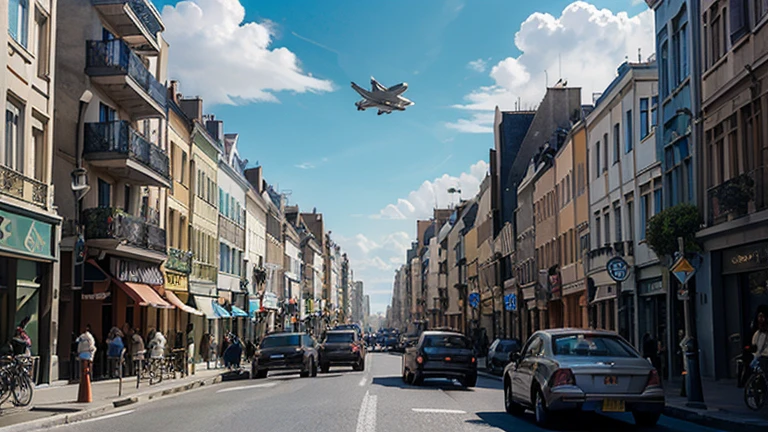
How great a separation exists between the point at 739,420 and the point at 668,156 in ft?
54.4

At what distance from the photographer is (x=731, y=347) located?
25.6m

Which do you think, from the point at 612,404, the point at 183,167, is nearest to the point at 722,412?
the point at 612,404

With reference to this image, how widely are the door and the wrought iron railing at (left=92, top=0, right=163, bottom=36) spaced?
21857 millimetres

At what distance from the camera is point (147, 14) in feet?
119

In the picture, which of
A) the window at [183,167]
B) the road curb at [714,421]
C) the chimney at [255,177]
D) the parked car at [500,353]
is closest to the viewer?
the road curb at [714,421]

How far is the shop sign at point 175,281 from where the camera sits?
42.5m

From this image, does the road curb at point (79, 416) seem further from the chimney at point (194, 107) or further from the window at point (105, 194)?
the chimney at point (194, 107)

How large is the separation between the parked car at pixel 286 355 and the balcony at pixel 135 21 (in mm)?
11970

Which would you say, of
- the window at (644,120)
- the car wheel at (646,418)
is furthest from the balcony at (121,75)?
the car wheel at (646,418)

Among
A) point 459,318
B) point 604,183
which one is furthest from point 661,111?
point 459,318

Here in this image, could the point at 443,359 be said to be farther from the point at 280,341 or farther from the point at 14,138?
the point at 14,138

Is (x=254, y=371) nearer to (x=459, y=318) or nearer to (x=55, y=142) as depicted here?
(x=55, y=142)

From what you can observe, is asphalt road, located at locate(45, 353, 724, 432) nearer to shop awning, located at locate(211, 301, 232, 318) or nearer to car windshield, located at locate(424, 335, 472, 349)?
car windshield, located at locate(424, 335, 472, 349)

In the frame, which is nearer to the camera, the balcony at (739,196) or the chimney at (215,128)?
the balcony at (739,196)
